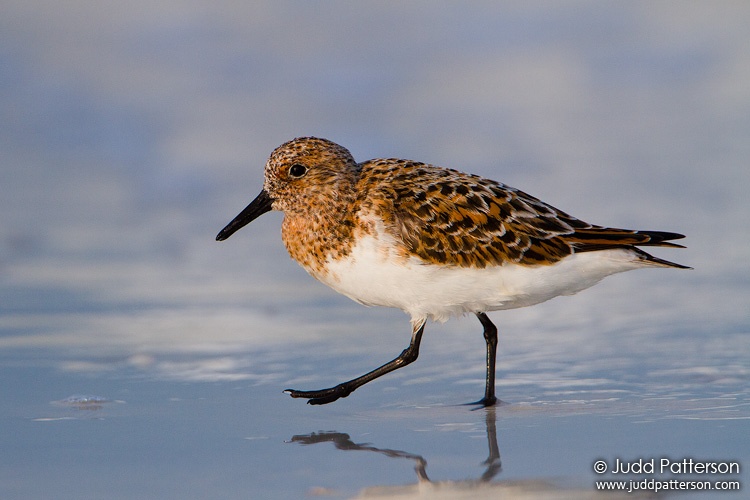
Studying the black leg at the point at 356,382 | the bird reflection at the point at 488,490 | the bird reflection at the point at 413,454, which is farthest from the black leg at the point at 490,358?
the bird reflection at the point at 488,490

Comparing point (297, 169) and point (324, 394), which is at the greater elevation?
point (297, 169)

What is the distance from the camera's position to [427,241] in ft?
22.6

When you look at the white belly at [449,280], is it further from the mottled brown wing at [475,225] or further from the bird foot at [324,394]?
the bird foot at [324,394]

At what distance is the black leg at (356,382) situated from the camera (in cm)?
738

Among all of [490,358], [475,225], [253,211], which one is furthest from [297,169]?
[490,358]

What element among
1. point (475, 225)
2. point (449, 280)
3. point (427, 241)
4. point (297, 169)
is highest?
point (297, 169)

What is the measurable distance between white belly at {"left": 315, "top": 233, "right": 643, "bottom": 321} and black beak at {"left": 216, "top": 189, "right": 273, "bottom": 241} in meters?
0.82

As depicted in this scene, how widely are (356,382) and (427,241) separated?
4.25 ft

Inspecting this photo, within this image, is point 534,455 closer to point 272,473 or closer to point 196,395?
point 272,473

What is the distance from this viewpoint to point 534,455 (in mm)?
5836

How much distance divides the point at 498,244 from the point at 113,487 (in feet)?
10.1

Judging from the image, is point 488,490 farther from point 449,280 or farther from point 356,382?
point 356,382

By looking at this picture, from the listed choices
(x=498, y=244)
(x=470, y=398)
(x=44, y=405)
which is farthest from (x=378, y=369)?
(x=44, y=405)

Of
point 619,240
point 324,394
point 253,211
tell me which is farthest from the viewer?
point 253,211
